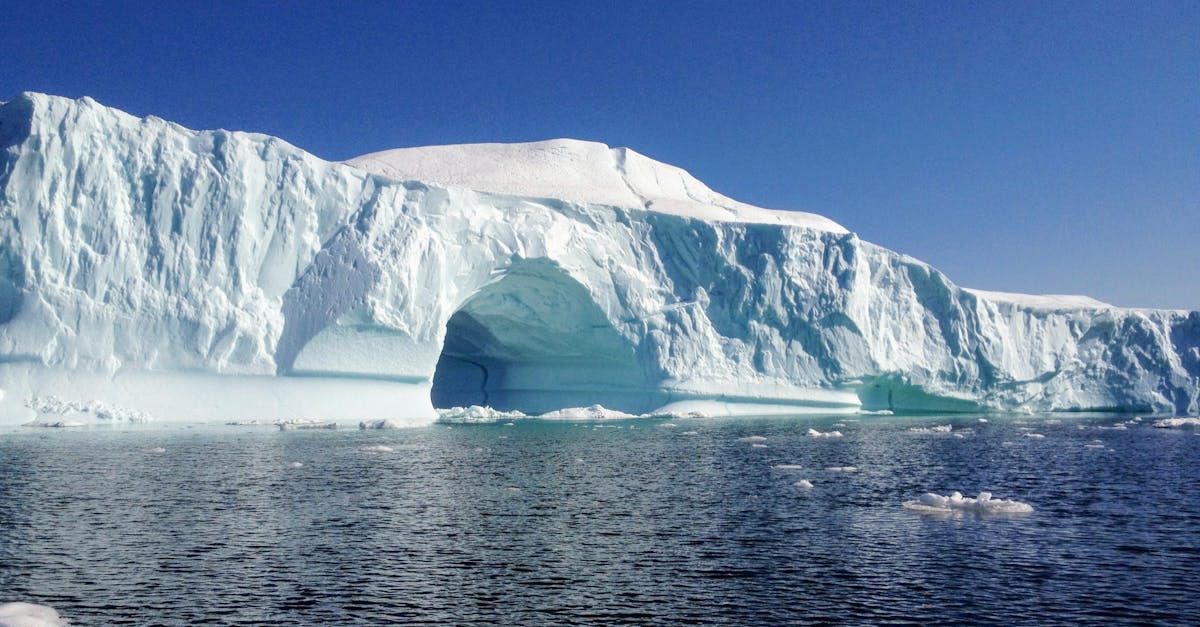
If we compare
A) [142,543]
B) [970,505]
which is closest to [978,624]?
[970,505]

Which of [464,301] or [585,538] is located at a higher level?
[464,301]

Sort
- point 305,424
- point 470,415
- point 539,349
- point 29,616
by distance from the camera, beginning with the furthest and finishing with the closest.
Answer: point 539,349
point 470,415
point 305,424
point 29,616

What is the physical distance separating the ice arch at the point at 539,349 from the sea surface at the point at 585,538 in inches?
557

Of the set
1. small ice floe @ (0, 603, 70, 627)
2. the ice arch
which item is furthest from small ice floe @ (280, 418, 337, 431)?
small ice floe @ (0, 603, 70, 627)

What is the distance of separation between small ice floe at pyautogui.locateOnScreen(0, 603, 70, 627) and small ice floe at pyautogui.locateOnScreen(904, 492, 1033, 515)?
30.3ft

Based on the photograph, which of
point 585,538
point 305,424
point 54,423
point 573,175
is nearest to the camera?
point 585,538

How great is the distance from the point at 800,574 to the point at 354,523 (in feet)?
17.0

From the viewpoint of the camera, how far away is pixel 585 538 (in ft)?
31.4

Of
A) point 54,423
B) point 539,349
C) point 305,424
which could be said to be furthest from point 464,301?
point 54,423

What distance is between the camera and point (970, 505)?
1128 cm

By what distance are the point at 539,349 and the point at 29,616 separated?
28.1 m

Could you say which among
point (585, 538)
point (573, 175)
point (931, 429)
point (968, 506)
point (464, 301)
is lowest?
point (585, 538)

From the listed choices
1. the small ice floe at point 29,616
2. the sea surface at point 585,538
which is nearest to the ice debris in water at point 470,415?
the sea surface at point 585,538

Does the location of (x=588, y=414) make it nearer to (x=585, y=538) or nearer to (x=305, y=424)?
(x=305, y=424)
